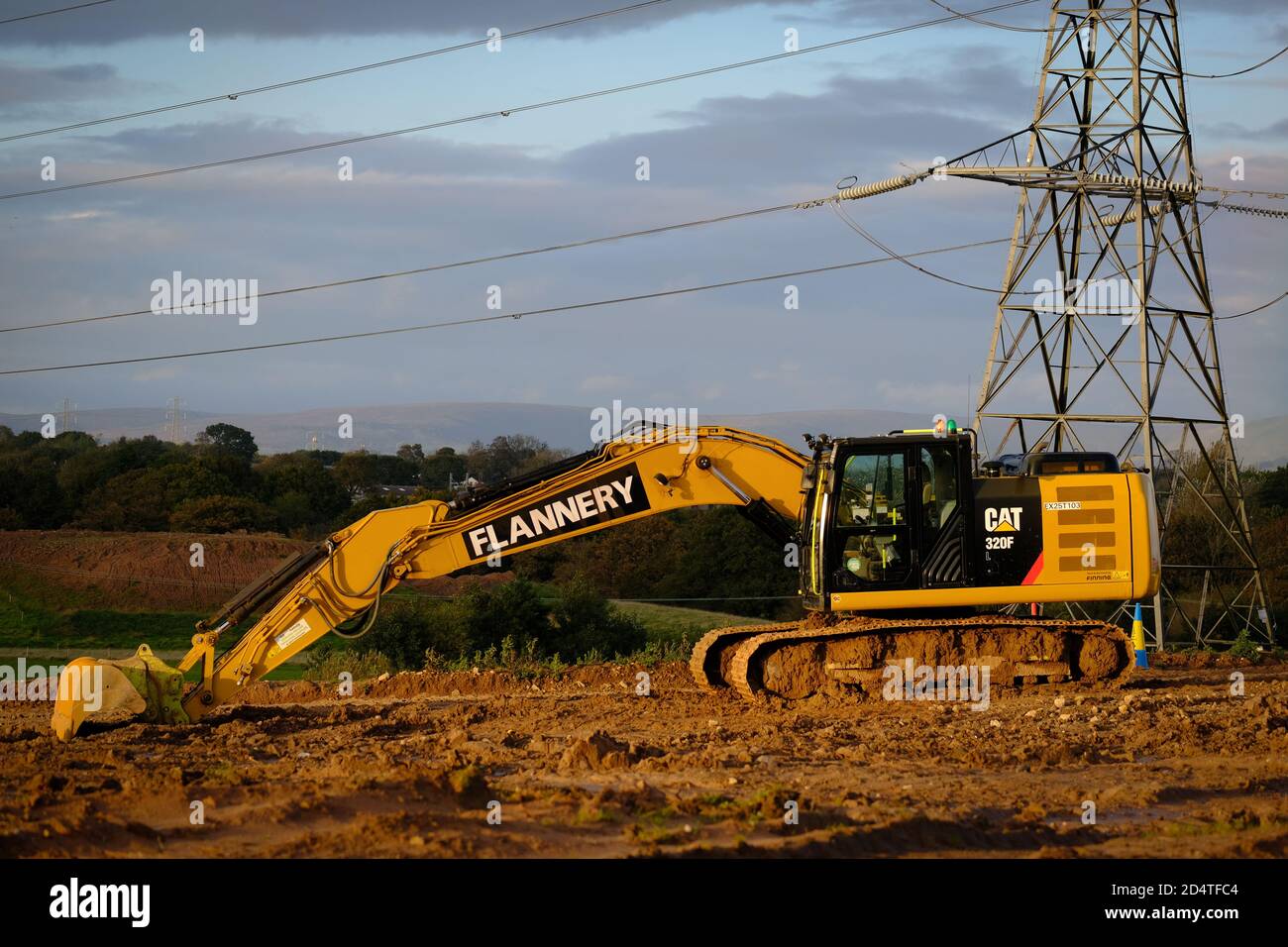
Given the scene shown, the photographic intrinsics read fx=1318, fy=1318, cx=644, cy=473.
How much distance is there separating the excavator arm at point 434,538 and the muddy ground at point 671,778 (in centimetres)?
61

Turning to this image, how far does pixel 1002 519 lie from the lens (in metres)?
14.8

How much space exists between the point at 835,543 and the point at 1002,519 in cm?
192

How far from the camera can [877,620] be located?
49.1 ft

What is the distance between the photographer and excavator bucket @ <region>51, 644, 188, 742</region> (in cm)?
1339

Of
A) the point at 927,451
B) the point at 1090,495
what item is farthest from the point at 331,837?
the point at 1090,495

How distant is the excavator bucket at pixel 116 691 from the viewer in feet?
43.9

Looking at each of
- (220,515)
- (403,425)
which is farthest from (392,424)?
(220,515)

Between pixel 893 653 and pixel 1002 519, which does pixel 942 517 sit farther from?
pixel 893 653

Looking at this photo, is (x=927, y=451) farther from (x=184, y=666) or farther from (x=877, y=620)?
(x=184, y=666)

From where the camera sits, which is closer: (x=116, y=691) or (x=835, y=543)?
(x=116, y=691)

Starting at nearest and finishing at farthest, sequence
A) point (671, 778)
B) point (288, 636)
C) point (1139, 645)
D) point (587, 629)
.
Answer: point (671, 778)
point (288, 636)
point (1139, 645)
point (587, 629)

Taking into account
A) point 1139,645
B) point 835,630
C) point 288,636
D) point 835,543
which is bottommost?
point 1139,645

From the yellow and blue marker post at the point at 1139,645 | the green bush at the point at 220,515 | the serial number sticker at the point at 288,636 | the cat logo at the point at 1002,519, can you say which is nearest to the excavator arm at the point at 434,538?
the serial number sticker at the point at 288,636

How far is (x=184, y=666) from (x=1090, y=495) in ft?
33.4
